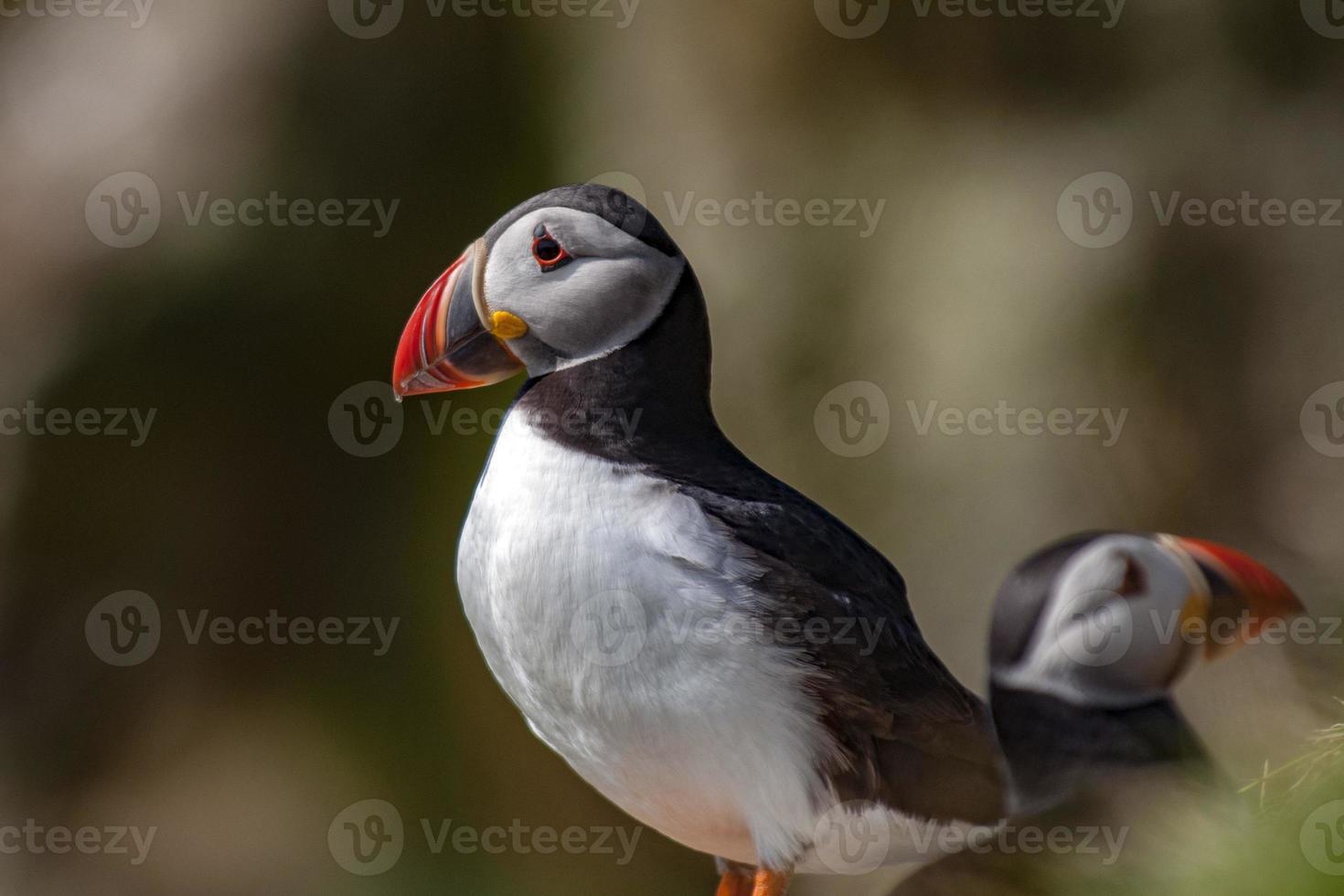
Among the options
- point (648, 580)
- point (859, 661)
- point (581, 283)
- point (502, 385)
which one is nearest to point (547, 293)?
point (581, 283)

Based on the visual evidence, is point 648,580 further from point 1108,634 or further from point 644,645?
point 1108,634

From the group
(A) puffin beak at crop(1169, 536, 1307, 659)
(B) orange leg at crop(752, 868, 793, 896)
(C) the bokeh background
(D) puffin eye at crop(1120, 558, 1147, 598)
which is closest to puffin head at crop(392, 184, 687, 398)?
(B) orange leg at crop(752, 868, 793, 896)

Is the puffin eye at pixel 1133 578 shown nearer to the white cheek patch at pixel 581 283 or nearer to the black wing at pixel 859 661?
the black wing at pixel 859 661

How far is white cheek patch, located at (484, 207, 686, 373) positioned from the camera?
163 cm

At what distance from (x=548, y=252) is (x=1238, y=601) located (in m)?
1.10

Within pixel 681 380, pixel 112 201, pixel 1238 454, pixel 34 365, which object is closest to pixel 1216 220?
pixel 1238 454

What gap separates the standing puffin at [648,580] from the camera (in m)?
1.60

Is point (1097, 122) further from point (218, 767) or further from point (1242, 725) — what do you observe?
point (218, 767)

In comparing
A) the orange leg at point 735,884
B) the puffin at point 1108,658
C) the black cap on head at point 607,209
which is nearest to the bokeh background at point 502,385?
the puffin at point 1108,658

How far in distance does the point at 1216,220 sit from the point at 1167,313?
29 cm

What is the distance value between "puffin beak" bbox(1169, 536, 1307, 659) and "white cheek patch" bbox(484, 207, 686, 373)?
2.99 ft

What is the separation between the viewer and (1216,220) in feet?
11.9

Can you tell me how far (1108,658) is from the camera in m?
1.96

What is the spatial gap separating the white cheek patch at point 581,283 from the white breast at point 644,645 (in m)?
0.14
